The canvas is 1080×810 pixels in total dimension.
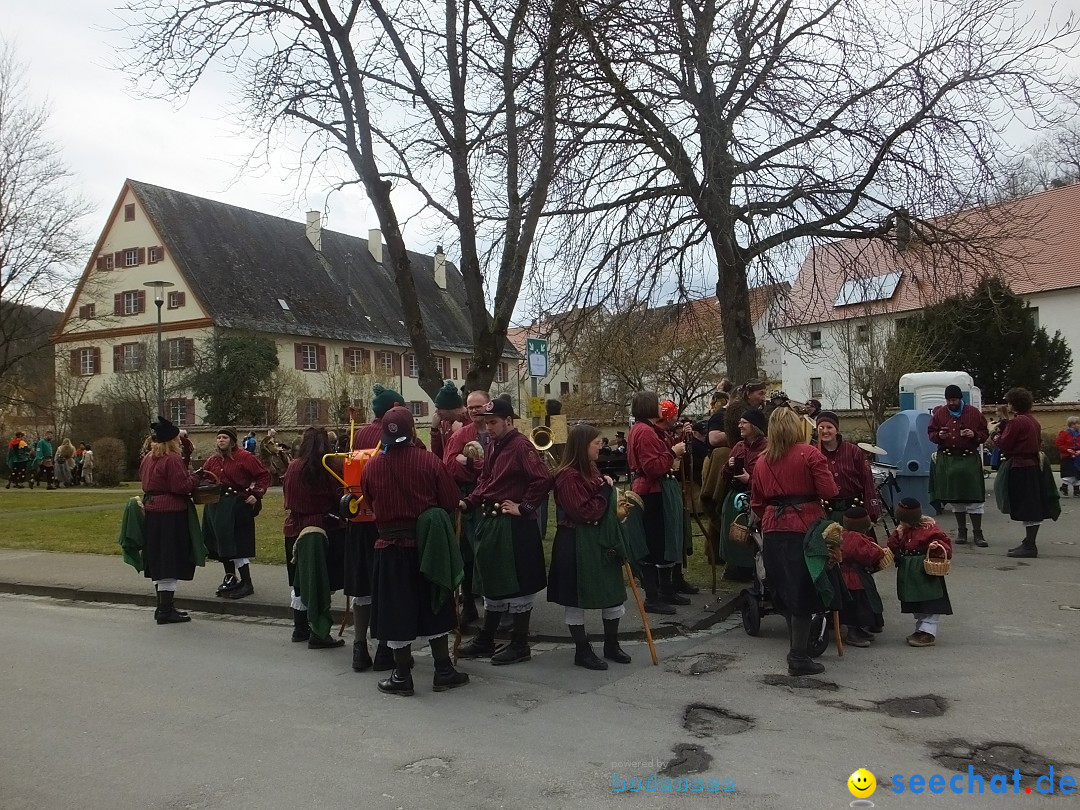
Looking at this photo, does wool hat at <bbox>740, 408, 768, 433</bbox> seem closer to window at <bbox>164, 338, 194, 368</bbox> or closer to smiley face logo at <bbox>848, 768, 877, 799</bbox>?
smiley face logo at <bbox>848, 768, 877, 799</bbox>

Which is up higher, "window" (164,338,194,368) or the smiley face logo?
"window" (164,338,194,368)

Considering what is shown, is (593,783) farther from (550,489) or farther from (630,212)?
(630,212)

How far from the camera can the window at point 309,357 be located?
4681cm

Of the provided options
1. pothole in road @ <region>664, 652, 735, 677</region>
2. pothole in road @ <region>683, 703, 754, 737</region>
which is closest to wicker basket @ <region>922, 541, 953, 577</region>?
pothole in road @ <region>664, 652, 735, 677</region>

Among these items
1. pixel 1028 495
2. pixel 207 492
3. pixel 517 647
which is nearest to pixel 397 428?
pixel 517 647

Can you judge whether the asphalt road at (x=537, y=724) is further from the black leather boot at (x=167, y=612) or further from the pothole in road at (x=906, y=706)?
the black leather boot at (x=167, y=612)

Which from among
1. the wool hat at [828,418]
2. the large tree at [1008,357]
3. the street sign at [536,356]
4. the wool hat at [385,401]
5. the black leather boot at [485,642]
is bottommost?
the black leather boot at [485,642]

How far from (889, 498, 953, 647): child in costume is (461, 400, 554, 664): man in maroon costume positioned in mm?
2765

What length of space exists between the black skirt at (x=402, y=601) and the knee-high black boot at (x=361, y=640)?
1.93ft

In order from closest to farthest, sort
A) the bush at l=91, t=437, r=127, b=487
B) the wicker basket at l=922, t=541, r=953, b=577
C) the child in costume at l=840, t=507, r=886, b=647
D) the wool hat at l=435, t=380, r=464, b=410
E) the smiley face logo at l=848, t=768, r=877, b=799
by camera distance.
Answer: the smiley face logo at l=848, t=768, r=877, b=799
the wicker basket at l=922, t=541, r=953, b=577
the child in costume at l=840, t=507, r=886, b=647
the wool hat at l=435, t=380, r=464, b=410
the bush at l=91, t=437, r=127, b=487

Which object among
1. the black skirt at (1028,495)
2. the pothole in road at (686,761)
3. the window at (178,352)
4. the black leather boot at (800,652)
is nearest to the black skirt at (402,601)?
the pothole in road at (686,761)

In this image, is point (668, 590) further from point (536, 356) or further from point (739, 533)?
point (536, 356)

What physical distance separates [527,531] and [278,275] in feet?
147

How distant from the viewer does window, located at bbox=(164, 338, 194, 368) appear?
4016 cm
